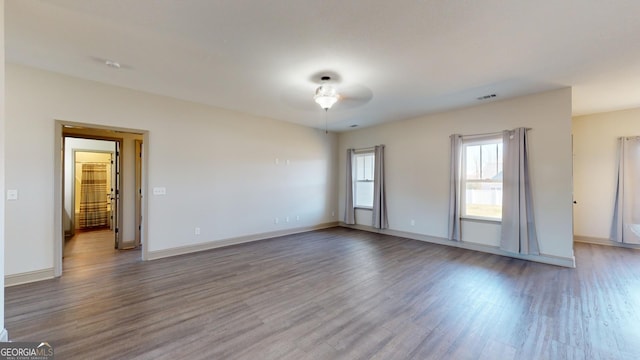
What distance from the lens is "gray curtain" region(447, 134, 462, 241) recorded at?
16.9 ft

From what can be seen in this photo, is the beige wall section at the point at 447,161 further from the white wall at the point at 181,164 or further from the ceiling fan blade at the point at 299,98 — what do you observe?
the ceiling fan blade at the point at 299,98

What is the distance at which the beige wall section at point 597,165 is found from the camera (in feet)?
16.9

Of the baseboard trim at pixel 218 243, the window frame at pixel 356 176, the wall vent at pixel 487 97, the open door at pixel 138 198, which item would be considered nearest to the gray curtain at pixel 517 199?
the wall vent at pixel 487 97

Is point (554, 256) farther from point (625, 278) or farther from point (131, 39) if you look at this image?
point (131, 39)

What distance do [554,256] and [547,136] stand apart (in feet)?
6.37

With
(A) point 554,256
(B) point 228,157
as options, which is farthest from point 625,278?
(B) point 228,157

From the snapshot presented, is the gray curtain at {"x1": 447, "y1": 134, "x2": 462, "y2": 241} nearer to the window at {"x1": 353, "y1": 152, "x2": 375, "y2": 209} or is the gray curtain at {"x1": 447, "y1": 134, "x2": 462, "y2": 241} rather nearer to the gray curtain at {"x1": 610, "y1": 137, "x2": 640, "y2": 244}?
the window at {"x1": 353, "y1": 152, "x2": 375, "y2": 209}

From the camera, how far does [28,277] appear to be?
10.9ft

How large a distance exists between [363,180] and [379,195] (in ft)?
2.99

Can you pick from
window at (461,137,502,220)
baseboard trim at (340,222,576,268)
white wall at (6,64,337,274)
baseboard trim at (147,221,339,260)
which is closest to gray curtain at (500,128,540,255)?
baseboard trim at (340,222,576,268)

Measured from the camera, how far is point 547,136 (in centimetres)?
415

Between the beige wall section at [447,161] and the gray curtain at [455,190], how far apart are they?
16 centimetres

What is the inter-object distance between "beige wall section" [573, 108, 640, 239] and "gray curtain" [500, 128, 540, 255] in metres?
2.54

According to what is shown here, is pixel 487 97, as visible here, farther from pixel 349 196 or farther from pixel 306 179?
pixel 306 179
